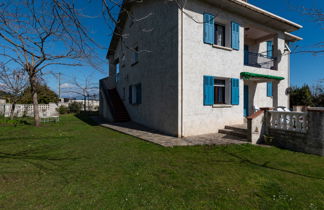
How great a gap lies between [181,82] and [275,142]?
183 inches

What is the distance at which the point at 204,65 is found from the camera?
802 centimetres

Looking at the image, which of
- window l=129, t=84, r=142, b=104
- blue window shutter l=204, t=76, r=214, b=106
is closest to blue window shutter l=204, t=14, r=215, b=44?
blue window shutter l=204, t=76, r=214, b=106

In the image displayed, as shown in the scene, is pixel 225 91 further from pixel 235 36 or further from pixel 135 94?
pixel 135 94

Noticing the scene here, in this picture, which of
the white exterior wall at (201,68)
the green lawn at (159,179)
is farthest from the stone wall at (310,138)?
the white exterior wall at (201,68)

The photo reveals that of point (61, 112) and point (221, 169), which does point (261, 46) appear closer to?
point (221, 169)

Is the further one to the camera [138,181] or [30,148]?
[30,148]

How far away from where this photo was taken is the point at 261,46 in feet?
39.4

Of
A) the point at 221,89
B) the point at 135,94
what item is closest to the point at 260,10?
the point at 221,89

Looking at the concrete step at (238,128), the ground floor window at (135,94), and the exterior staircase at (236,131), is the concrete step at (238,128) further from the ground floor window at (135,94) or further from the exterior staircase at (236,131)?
the ground floor window at (135,94)

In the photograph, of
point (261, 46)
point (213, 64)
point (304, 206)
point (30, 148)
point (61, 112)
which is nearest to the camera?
point (304, 206)

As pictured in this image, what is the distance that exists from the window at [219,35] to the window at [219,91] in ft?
7.16

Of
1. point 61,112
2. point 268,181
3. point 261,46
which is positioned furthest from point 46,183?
Result: point 61,112

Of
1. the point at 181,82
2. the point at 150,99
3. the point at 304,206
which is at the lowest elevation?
the point at 304,206

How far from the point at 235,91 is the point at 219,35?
10.9 feet
